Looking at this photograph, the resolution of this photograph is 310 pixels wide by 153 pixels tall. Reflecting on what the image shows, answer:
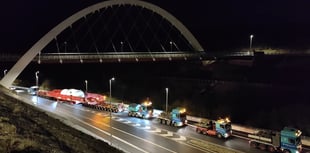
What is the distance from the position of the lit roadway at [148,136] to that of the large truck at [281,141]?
0.77m

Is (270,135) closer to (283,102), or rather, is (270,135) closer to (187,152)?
(187,152)

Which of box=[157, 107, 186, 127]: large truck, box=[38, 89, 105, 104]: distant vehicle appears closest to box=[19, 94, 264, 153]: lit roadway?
box=[157, 107, 186, 127]: large truck

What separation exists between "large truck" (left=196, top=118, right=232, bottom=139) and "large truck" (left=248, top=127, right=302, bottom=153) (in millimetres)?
3418

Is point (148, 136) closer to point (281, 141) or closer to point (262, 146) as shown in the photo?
point (262, 146)

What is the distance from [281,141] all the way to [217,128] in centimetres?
624

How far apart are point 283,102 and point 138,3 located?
95.9ft

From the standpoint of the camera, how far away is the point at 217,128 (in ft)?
105

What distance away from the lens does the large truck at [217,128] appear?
1238 inches

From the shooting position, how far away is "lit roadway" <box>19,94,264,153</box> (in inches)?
1078

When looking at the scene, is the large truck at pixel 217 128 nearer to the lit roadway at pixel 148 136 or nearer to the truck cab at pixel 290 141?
the lit roadway at pixel 148 136

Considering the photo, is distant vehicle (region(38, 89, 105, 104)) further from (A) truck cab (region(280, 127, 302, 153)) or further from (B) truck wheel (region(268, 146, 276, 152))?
(A) truck cab (region(280, 127, 302, 153))

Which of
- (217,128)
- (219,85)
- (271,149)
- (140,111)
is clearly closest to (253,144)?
(271,149)

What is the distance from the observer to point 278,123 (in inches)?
1626

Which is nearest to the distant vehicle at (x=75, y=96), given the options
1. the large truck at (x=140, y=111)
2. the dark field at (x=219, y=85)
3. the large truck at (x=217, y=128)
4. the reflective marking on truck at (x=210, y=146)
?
the large truck at (x=140, y=111)
